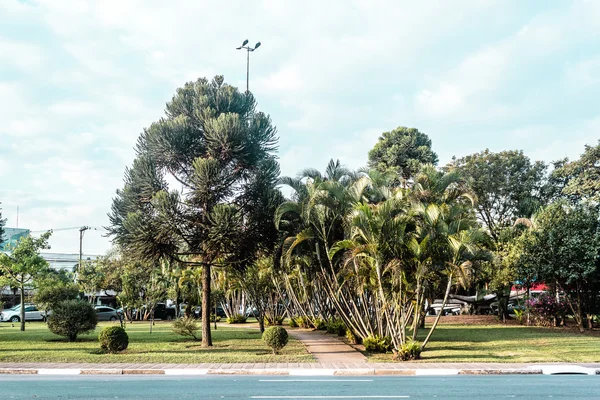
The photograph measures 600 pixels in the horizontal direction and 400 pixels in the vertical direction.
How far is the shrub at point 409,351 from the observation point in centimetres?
1617

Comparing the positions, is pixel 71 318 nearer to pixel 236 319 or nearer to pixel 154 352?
pixel 154 352

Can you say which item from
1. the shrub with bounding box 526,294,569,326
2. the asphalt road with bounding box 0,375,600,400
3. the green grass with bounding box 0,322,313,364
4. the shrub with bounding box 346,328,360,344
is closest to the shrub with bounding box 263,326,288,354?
the green grass with bounding box 0,322,313,364

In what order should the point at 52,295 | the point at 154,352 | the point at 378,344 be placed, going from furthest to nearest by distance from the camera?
the point at 52,295 < the point at 378,344 < the point at 154,352

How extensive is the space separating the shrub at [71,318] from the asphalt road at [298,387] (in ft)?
31.5

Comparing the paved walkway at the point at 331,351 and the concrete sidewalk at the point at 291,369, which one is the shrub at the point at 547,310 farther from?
the concrete sidewalk at the point at 291,369

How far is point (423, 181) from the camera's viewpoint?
2064 cm

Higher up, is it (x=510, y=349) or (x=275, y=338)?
(x=275, y=338)

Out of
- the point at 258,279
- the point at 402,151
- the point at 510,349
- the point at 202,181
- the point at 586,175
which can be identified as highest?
the point at 402,151

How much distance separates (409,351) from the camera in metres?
16.2

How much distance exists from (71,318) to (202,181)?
818 centimetres

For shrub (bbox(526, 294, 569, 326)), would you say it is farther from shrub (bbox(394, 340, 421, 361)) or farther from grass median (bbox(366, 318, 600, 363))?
shrub (bbox(394, 340, 421, 361))

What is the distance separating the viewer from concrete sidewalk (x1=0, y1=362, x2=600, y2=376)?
548 inches

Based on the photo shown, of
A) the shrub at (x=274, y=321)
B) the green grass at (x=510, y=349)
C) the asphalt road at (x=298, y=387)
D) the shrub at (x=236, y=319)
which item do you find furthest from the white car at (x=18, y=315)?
the asphalt road at (x=298, y=387)

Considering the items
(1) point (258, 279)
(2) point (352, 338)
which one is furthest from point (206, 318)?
(1) point (258, 279)
